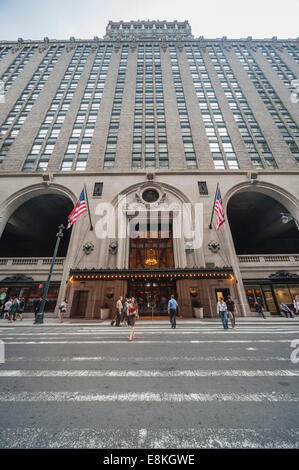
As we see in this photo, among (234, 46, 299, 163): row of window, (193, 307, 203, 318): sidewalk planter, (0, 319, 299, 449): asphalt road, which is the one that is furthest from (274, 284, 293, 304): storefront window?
(234, 46, 299, 163): row of window

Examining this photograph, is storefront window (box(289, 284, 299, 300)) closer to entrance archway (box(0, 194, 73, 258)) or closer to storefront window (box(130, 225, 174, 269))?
storefront window (box(130, 225, 174, 269))

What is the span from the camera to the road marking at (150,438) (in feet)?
8.04

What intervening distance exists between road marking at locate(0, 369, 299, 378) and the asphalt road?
26 mm

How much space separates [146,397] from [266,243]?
31.2m

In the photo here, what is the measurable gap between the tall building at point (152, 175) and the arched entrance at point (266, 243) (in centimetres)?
15

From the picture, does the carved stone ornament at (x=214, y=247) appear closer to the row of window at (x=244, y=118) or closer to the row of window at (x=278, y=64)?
the row of window at (x=244, y=118)

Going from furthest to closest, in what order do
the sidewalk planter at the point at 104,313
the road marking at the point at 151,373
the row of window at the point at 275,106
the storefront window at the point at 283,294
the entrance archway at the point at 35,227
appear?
the row of window at the point at 275,106 → the entrance archway at the point at 35,227 → the storefront window at the point at 283,294 → the sidewalk planter at the point at 104,313 → the road marking at the point at 151,373

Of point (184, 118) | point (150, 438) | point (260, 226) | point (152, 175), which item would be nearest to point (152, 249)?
point (152, 175)

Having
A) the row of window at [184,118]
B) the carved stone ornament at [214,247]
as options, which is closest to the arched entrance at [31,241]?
the carved stone ornament at [214,247]

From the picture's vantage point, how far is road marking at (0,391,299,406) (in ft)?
11.6

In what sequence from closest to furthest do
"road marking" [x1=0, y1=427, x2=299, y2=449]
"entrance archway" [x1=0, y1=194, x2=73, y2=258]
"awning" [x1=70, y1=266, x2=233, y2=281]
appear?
1. "road marking" [x1=0, y1=427, x2=299, y2=449]
2. "awning" [x1=70, y1=266, x2=233, y2=281]
3. "entrance archway" [x1=0, y1=194, x2=73, y2=258]

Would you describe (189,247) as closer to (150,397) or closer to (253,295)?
(253,295)
